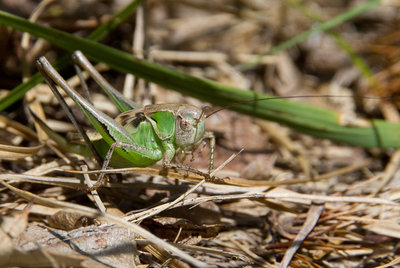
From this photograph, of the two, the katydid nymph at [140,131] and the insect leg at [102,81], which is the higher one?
the insect leg at [102,81]

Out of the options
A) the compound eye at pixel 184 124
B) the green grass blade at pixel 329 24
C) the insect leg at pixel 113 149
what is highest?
the green grass blade at pixel 329 24

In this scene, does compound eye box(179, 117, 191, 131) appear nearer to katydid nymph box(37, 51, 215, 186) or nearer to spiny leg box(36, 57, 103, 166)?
katydid nymph box(37, 51, 215, 186)

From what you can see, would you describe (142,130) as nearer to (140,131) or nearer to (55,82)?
(140,131)

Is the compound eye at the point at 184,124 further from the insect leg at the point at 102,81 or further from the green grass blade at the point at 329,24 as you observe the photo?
the green grass blade at the point at 329,24

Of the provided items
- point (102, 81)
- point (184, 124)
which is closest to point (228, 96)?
point (184, 124)

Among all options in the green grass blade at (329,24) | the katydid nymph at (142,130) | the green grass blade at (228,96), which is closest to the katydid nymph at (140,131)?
the katydid nymph at (142,130)

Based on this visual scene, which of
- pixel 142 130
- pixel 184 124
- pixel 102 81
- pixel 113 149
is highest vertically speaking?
pixel 102 81

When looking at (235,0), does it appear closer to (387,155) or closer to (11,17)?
(387,155)
